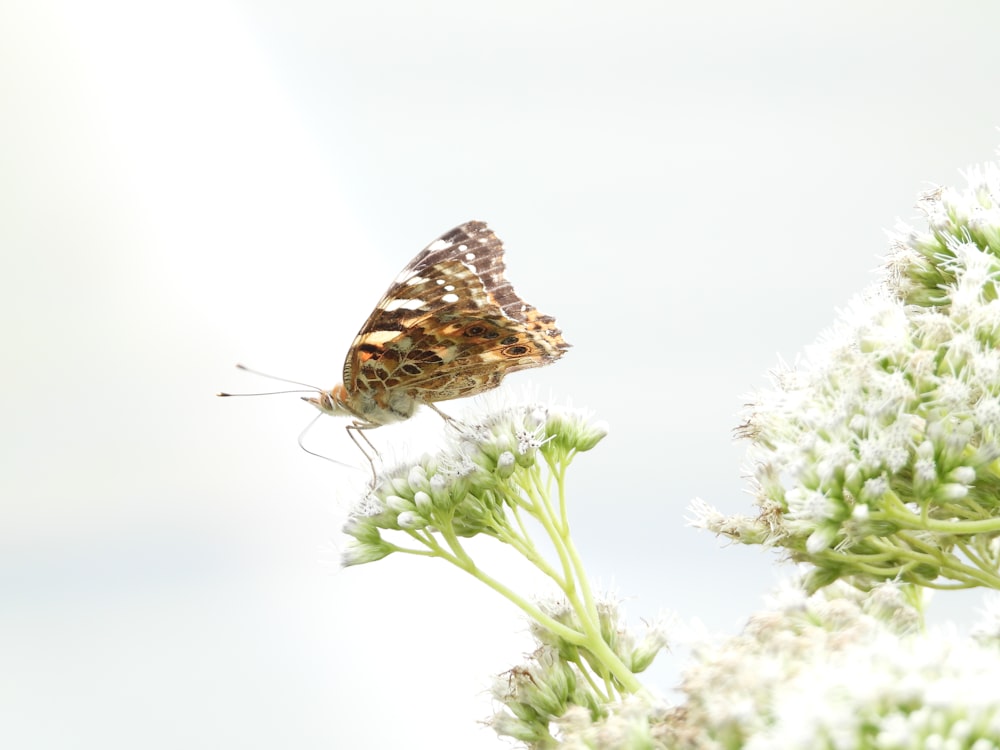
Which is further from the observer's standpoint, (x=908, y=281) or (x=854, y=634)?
(x=908, y=281)

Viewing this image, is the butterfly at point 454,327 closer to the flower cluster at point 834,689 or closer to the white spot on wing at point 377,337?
the white spot on wing at point 377,337

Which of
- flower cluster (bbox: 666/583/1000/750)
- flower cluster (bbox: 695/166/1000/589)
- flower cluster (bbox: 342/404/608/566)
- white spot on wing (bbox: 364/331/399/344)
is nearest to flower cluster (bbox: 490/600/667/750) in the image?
flower cluster (bbox: 342/404/608/566)

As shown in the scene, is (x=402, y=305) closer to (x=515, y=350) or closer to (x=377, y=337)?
(x=377, y=337)

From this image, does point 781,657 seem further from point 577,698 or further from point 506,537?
point 506,537

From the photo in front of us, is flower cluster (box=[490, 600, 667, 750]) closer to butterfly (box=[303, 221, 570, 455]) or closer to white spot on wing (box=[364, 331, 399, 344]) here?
butterfly (box=[303, 221, 570, 455])

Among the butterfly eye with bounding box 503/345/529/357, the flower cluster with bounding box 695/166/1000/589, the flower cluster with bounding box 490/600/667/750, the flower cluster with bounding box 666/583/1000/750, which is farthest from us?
the butterfly eye with bounding box 503/345/529/357

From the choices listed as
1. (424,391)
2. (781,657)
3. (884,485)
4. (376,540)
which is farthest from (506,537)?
(781,657)
